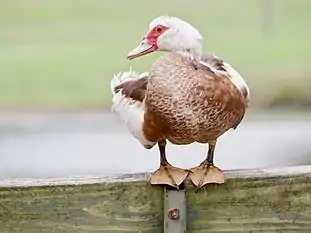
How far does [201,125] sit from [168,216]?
0.12m

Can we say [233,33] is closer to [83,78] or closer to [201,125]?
[83,78]

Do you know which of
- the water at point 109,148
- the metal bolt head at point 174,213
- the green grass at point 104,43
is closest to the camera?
the metal bolt head at point 174,213

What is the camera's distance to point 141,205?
40.8 inches

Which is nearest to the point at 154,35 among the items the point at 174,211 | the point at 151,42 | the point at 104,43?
the point at 151,42

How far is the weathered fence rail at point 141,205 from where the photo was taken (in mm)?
1030

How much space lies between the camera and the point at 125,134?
422 cm

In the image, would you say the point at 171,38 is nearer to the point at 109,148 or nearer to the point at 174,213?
the point at 174,213

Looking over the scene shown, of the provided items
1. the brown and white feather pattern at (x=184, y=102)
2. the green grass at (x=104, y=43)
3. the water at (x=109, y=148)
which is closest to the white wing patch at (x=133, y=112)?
the brown and white feather pattern at (x=184, y=102)

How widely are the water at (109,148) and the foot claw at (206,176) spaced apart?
6.86ft

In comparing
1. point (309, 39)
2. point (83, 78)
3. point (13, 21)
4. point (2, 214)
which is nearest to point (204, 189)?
point (2, 214)

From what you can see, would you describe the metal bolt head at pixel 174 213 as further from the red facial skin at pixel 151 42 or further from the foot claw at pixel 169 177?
the red facial skin at pixel 151 42

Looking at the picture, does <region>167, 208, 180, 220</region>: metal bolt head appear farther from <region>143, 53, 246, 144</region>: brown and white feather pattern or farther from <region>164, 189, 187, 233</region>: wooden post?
<region>143, 53, 246, 144</region>: brown and white feather pattern

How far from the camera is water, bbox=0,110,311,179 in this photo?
344 cm

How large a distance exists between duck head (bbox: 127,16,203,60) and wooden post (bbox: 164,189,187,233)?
0.58 ft
